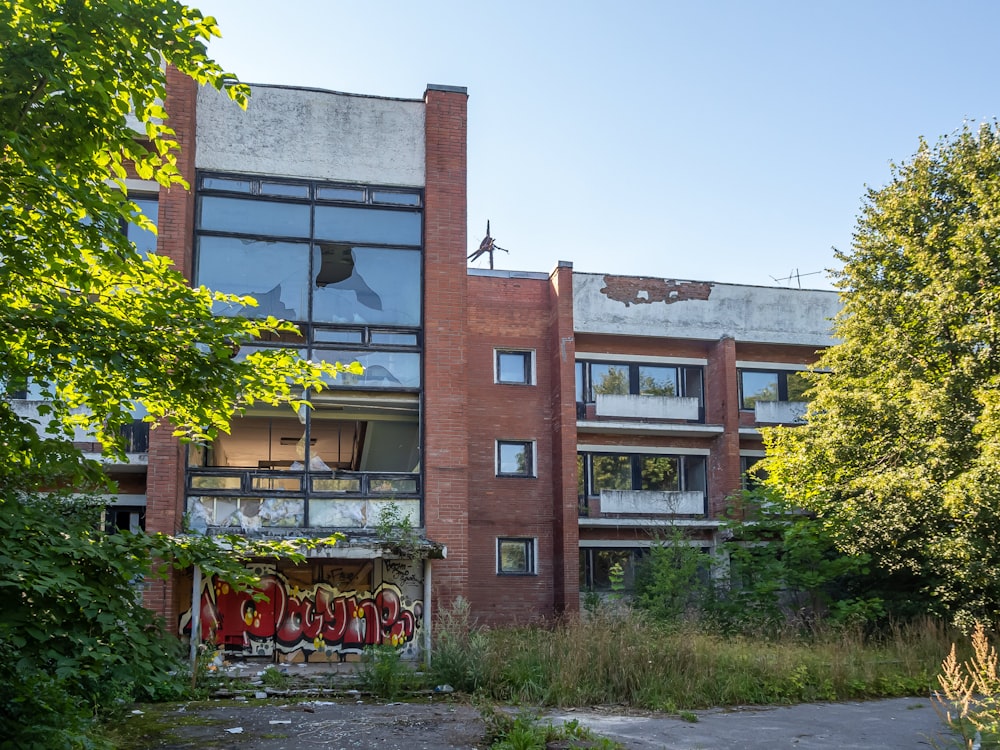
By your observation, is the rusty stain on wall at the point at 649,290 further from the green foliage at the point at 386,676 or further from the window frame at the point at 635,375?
the green foliage at the point at 386,676

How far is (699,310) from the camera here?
1136 inches

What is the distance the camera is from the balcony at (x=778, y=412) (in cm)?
2922

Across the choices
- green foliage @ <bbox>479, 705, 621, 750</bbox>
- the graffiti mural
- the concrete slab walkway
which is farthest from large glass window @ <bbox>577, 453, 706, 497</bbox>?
green foliage @ <bbox>479, 705, 621, 750</bbox>

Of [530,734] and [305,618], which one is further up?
[305,618]

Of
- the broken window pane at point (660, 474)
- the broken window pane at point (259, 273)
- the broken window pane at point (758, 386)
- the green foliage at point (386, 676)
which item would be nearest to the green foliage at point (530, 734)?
the green foliage at point (386, 676)

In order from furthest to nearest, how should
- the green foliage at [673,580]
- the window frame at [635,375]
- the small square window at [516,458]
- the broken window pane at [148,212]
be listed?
the window frame at [635,375]
the small square window at [516,458]
the green foliage at [673,580]
the broken window pane at [148,212]

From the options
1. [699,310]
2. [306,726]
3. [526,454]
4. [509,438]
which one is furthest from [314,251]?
[699,310]

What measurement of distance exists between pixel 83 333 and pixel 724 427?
75.2ft

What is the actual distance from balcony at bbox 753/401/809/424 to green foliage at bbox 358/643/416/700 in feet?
53.7

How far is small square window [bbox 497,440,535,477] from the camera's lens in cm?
2647

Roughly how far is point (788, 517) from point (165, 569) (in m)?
20.7

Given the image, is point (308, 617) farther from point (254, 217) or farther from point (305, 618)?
point (254, 217)

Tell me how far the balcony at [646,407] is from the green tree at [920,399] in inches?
178

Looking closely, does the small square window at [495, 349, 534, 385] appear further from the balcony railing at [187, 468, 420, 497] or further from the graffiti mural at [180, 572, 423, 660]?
the graffiti mural at [180, 572, 423, 660]
